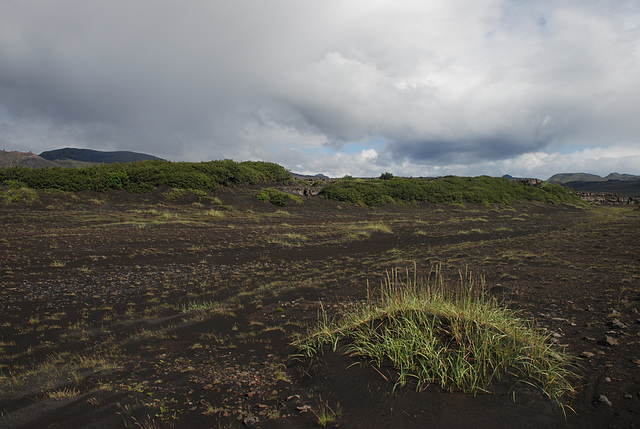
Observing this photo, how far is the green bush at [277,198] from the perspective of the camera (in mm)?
29375

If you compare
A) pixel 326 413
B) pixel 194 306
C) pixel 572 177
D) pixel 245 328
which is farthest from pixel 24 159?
pixel 572 177

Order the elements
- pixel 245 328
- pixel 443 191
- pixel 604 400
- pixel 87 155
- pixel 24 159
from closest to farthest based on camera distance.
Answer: pixel 604 400 < pixel 245 328 < pixel 443 191 < pixel 24 159 < pixel 87 155

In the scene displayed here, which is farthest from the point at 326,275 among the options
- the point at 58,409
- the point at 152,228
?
the point at 152,228

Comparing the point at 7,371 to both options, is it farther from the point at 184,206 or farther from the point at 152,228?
the point at 184,206

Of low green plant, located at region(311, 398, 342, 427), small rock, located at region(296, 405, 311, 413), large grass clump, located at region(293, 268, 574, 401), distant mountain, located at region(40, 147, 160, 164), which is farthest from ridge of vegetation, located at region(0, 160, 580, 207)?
distant mountain, located at region(40, 147, 160, 164)

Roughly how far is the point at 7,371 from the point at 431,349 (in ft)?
19.2

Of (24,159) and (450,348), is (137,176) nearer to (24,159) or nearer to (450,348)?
(450,348)

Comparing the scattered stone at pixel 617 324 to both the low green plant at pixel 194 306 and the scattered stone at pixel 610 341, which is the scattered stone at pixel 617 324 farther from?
the low green plant at pixel 194 306

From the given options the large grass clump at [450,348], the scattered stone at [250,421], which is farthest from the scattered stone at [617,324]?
the scattered stone at [250,421]

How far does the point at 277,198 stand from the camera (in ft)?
97.0

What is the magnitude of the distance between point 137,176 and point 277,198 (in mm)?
12496

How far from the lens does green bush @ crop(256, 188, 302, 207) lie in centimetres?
2938

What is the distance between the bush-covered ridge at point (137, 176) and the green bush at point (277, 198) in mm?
4835

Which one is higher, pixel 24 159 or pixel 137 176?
pixel 24 159
